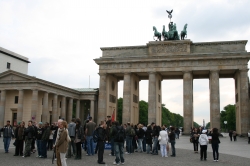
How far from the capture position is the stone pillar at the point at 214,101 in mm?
49375

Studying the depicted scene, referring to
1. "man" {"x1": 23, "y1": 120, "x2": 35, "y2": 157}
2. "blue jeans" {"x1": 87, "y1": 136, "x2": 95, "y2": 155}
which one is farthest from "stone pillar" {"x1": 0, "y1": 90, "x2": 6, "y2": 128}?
"blue jeans" {"x1": 87, "y1": 136, "x2": 95, "y2": 155}

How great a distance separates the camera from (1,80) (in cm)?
4997

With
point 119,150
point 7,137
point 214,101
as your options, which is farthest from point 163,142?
point 214,101

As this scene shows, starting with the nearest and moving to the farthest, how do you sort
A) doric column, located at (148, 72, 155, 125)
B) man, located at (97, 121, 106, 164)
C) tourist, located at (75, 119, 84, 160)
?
man, located at (97, 121, 106, 164)
tourist, located at (75, 119, 84, 160)
doric column, located at (148, 72, 155, 125)

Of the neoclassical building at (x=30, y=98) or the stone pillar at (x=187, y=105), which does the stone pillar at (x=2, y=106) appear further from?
the stone pillar at (x=187, y=105)

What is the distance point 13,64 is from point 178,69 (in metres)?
39.0

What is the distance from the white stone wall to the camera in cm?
6469

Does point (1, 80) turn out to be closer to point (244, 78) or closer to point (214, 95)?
point (214, 95)

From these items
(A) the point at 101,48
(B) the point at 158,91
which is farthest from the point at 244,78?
(A) the point at 101,48

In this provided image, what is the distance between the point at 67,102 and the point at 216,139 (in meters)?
48.2

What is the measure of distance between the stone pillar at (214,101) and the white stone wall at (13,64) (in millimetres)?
43389

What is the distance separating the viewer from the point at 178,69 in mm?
52219

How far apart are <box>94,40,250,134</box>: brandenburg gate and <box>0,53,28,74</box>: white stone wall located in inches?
908

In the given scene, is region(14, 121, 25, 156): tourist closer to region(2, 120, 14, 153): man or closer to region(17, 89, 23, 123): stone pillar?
region(2, 120, 14, 153): man
